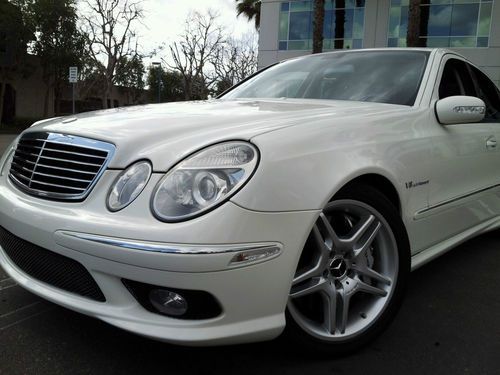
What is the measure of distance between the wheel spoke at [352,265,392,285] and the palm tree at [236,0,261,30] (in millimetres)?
31794

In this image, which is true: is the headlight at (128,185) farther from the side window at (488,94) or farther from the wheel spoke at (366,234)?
the side window at (488,94)

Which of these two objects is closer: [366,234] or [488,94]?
[366,234]

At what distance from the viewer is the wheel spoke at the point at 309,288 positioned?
79.0 inches

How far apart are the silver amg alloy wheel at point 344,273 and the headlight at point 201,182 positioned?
0.42 metres

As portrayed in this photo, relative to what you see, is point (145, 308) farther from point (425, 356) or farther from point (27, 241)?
point (425, 356)

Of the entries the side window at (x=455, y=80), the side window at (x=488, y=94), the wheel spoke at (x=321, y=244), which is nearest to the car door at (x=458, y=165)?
the side window at (x=455, y=80)

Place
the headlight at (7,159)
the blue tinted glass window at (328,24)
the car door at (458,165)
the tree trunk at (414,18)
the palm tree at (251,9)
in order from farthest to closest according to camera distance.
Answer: the palm tree at (251,9)
the blue tinted glass window at (328,24)
the tree trunk at (414,18)
the car door at (458,165)
the headlight at (7,159)

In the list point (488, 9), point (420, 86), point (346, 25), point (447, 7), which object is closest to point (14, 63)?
point (346, 25)

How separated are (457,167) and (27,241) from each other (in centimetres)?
242

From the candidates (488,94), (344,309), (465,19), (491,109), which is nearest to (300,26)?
(465,19)

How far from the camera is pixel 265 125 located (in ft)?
6.81

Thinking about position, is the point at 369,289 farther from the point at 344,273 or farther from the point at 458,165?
the point at 458,165

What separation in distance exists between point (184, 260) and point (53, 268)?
67 cm

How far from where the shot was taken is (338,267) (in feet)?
7.20
